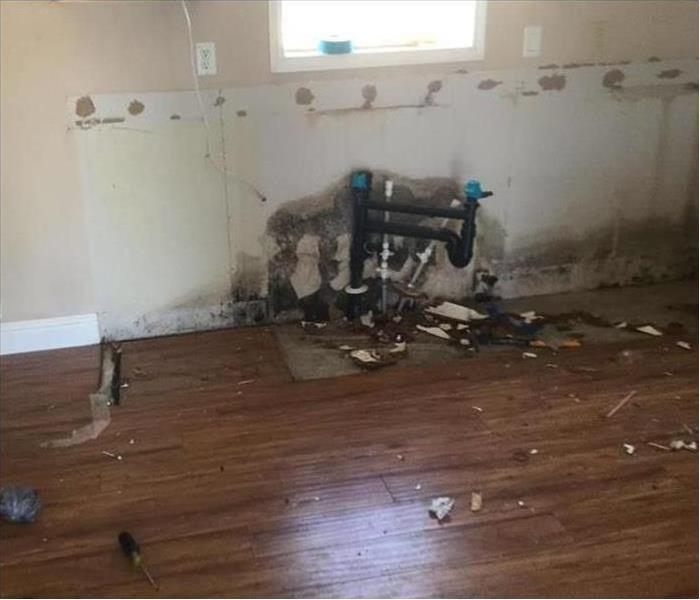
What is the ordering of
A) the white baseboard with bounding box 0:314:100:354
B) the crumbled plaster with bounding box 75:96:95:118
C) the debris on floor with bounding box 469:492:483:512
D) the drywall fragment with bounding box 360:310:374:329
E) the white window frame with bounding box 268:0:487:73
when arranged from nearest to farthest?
the debris on floor with bounding box 469:492:483:512 → the crumbled plaster with bounding box 75:96:95:118 → the white window frame with bounding box 268:0:487:73 → the white baseboard with bounding box 0:314:100:354 → the drywall fragment with bounding box 360:310:374:329

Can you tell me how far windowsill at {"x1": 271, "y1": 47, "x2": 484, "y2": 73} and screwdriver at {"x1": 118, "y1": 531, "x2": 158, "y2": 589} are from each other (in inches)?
70.8

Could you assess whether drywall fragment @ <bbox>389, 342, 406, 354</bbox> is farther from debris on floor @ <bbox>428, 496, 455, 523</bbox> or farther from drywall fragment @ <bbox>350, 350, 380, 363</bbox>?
debris on floor @ <bbox>428, 496, 455, 523</bbox>

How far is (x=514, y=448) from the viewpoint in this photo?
2.77 meters

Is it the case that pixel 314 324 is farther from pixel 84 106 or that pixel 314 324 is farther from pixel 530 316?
pixel 84 106

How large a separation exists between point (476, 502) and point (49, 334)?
184cm

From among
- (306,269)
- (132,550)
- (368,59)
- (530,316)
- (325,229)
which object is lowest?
(132,550)

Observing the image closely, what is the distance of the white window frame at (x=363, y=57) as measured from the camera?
10.7 ft

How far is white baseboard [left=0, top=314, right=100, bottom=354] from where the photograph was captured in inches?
133

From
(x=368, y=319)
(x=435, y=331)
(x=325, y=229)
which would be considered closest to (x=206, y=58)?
(x=325, y=229)

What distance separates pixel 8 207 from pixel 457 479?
190cm

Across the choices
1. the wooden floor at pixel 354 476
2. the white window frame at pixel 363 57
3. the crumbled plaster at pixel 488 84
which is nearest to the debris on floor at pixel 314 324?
the wooden floor at pixel 354 476

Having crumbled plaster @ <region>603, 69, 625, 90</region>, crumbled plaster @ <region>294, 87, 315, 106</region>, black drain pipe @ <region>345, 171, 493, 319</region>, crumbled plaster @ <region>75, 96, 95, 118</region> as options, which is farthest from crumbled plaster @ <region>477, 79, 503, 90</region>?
crumbled plaster @ <region>75, 96, 95, 118</region>

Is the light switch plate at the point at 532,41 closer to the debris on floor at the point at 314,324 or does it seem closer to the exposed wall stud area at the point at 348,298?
the exposed wall stud area at the point at 348,298

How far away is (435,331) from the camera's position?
357cm
